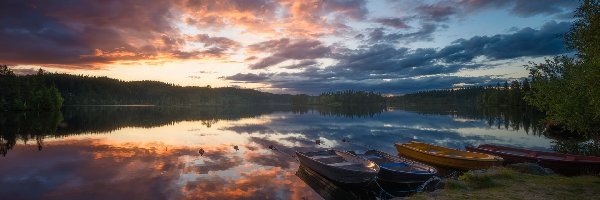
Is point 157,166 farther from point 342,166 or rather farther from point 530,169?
point 530,169

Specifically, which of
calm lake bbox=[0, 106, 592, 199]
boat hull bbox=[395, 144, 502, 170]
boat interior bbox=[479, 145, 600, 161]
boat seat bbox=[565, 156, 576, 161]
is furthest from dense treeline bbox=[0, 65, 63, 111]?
boat seat bbox=[565, 156, 576, 161]

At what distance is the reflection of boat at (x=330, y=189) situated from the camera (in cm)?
2347

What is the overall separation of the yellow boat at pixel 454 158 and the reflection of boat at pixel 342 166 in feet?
24.6

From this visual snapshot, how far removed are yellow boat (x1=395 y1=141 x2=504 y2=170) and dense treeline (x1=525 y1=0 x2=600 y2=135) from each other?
23.5 ft

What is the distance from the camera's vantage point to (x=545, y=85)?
126 ft

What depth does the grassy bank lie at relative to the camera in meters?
17.0

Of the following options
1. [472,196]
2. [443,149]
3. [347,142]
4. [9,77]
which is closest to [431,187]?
[472,196]

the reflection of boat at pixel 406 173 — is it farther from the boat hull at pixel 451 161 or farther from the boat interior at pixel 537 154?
the boat interior at pixel 537 154

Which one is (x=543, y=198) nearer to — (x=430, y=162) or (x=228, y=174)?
(x=430, y=162)

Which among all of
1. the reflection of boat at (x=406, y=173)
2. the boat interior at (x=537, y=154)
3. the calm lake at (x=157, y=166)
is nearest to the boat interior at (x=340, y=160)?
the reflection of boat at (x=406, y=173)

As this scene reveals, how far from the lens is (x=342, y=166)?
25.4 metres

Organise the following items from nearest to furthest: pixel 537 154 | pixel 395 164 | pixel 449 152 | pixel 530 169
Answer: pixel 530 169
pixel 395 164
pixel 537 154
pixel 449 152

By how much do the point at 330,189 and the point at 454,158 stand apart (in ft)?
34.9

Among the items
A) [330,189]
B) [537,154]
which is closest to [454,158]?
[537,154]
